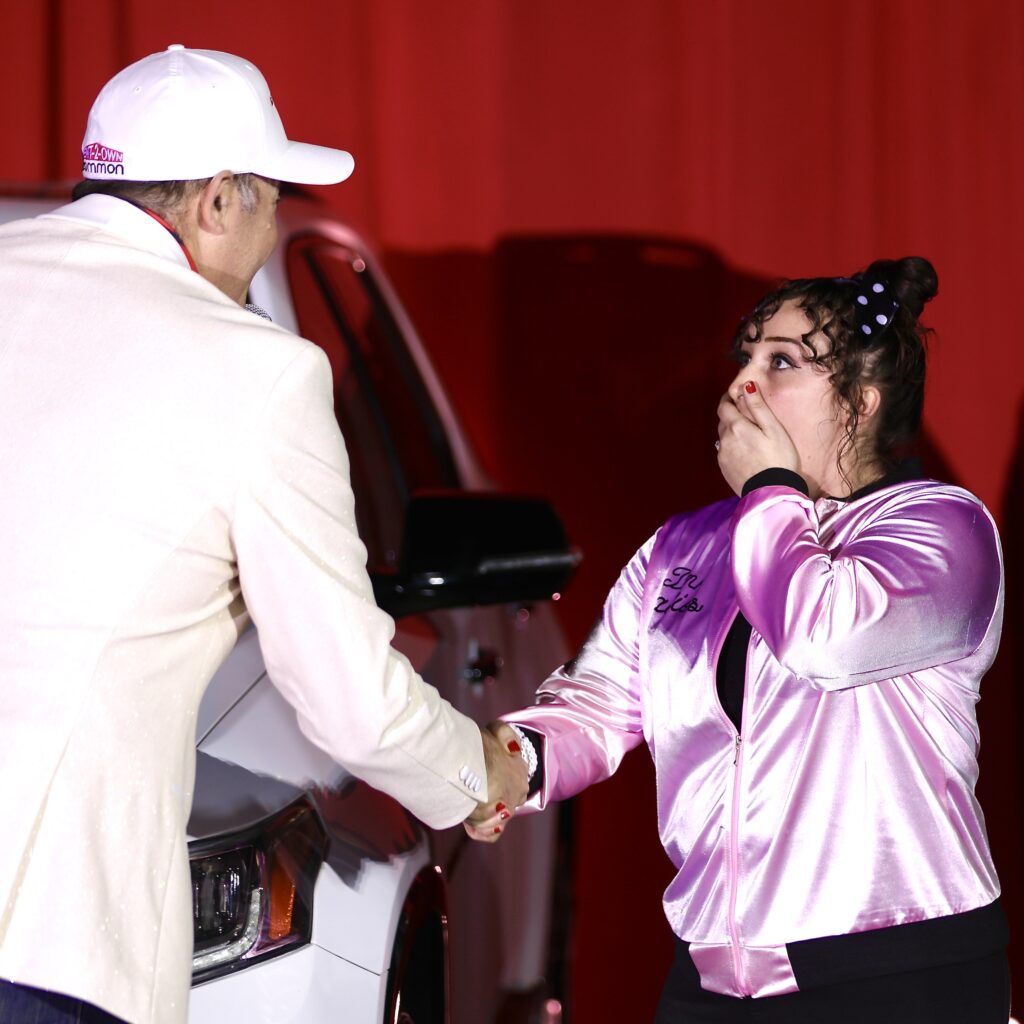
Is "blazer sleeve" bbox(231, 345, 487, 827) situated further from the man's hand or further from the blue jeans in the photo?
the man's hand

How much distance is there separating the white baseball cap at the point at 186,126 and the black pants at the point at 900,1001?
43.3 inches

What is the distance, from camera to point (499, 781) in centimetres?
176

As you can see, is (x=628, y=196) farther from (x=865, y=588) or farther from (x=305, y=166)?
(x=865, y=588)

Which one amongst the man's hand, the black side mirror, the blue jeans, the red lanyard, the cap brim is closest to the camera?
the blue jeans

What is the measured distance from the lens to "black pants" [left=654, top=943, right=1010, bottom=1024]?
155cm

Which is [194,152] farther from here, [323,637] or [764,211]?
[764,211]

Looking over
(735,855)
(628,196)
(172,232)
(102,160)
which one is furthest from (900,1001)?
(628,196)

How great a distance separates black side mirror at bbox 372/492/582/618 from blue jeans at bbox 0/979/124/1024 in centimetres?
92

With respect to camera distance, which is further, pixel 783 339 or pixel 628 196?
pixel 628 196

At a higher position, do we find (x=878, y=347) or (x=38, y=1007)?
(x=878, y=347)

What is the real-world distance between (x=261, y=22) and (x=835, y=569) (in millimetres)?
2373

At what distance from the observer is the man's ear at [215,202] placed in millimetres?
1517

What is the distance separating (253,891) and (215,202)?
0.78 m

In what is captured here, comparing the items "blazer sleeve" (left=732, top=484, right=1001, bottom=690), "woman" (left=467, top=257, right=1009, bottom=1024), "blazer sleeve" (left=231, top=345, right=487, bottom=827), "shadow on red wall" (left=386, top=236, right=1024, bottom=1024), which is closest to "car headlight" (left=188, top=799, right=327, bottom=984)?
"blazer sleeve" (left=231, top=345, right=487, bottom=827)
